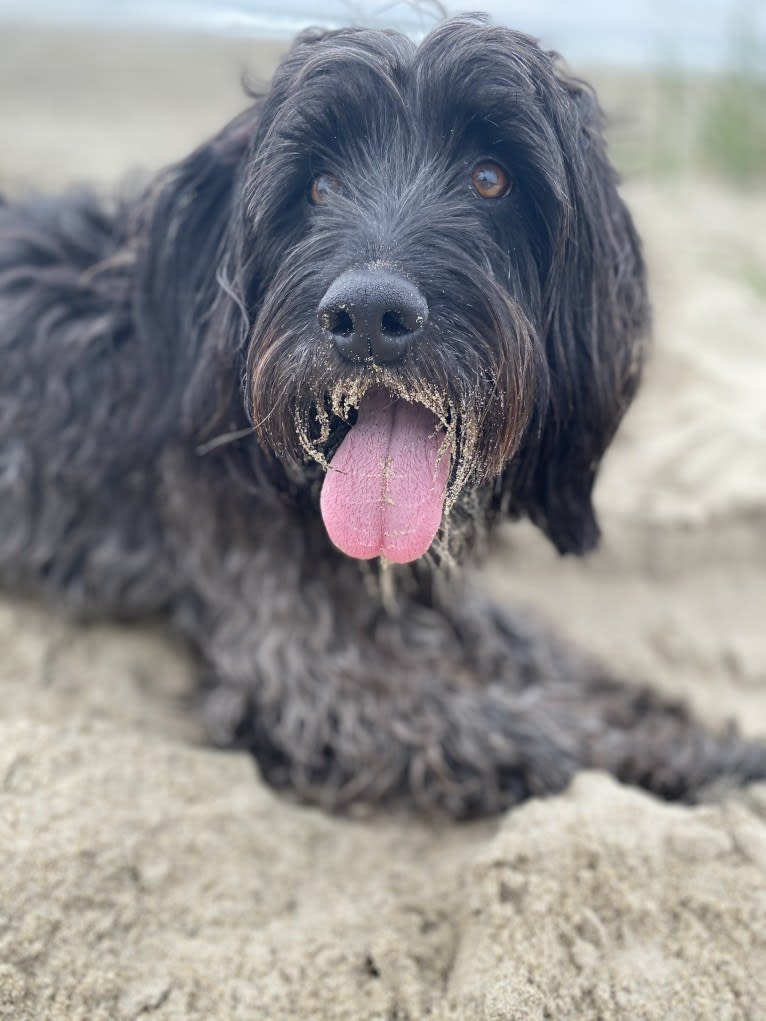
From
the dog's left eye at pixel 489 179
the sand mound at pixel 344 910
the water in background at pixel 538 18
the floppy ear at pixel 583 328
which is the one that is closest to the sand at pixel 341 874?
the sand mound at pixel 344 910

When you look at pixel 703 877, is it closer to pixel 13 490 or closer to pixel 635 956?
pixel 635 956

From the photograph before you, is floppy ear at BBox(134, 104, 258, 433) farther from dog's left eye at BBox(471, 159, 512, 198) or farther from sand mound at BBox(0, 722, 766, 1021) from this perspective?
sand mound at BBox(0, 722, 766, 1021)

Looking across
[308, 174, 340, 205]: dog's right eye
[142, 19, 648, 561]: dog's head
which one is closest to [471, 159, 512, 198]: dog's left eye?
[142, 19, 648, 561]: dog's head

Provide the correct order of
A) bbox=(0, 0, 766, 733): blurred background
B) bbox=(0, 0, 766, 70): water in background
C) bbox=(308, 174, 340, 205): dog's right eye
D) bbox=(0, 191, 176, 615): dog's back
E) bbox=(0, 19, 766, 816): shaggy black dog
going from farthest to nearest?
bbox=(0, 0, 766, 733): blurred background < bbox=(0, 191, 176, 615): dog's back < bbox=(0, 0, 766, 70): water in background < bbox=(308, 174, 340, 205): dog's right eye < bbox=(0, 19, 766, 816): shaggy black dog

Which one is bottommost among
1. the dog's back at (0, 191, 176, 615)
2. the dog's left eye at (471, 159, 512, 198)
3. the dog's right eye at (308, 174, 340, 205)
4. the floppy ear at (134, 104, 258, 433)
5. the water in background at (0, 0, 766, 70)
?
the dog's back at (0, 191, 176, 615)

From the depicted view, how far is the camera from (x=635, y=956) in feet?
7.48

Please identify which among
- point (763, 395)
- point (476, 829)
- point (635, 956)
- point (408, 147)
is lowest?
point (476, 829)

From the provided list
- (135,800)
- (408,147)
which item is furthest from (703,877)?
(408,147)

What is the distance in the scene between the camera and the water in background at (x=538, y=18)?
2477 mm

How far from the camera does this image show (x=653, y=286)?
5.46m

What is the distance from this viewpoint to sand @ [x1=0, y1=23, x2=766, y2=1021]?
2207 mm

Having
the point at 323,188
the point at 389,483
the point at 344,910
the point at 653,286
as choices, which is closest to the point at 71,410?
the point at 323,188

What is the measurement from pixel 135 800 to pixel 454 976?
876 mm

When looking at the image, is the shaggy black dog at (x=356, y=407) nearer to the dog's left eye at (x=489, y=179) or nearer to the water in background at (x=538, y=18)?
the dog's left eye at (x=489, y=179)
